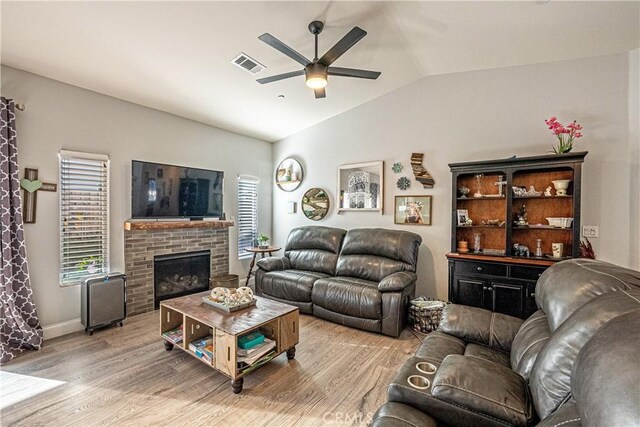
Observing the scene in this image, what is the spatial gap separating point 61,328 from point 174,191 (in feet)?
6.38

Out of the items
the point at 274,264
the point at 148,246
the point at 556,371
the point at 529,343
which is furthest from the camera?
the point at 274,264

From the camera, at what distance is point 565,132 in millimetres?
3092

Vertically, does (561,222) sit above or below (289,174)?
below

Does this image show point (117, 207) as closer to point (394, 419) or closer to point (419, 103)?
point (394, 419)

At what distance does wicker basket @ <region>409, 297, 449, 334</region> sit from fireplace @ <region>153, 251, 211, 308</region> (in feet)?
10.1

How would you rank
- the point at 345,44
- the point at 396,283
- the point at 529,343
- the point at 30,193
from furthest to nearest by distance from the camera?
1. the point at 396,283
2. the point at 30,193
3. the point at 345,44
4. the point at 529,343

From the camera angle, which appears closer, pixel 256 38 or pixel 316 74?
pixel 316 74

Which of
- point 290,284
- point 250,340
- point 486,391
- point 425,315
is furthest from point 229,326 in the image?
point 425,315

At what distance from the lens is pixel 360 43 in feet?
9.80

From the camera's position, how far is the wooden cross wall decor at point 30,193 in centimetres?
289

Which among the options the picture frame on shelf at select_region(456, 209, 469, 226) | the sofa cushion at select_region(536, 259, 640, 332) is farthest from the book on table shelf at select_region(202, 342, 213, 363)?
the picture frame on shelf at select_region(456, 209, 469, 226)

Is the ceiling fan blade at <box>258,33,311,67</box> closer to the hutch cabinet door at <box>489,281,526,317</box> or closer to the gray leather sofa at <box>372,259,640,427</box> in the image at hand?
the gray leather sofa at <box>372,259,640,427</box>

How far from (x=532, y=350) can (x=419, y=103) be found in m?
3.43

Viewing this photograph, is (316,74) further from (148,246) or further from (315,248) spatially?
(148,246)
